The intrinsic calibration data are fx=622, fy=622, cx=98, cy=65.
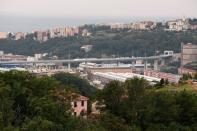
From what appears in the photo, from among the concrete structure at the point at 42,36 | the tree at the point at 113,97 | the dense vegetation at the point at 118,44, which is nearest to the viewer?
the tree at the point at 113,97

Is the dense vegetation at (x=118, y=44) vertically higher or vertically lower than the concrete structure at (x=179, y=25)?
lower

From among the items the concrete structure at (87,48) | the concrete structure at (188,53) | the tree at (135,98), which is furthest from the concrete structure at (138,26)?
the tree at (135,98)

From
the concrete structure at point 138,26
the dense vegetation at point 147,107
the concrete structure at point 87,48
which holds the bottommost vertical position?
the concrete structure at point 87,48

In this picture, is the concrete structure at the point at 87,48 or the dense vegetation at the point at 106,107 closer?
the dense vegetation at the point at 106,107

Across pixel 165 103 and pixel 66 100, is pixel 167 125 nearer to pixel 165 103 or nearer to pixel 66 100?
pixel 165 103

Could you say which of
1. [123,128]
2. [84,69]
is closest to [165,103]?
[123,128]

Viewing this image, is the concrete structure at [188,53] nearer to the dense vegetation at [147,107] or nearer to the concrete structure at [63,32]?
the concrete structure at [63,32]

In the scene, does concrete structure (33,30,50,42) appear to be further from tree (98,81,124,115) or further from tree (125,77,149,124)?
tree (125,77,149,124)

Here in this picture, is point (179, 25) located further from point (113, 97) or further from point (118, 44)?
point (113, 97)
